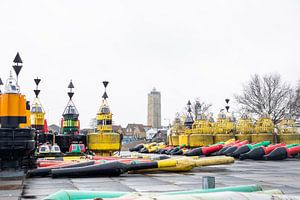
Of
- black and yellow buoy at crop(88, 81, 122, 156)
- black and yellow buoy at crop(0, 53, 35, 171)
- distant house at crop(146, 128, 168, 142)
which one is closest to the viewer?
black and yellow buoy at crop(0, 53, 35, 171)

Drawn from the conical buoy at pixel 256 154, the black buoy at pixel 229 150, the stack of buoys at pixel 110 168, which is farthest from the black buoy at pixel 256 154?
the stack of buoys at pixel 110 168

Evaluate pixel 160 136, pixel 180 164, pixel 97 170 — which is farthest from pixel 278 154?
pixel 160 136

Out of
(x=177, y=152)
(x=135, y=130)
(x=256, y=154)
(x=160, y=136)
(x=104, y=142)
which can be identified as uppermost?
(x=135, y=130)

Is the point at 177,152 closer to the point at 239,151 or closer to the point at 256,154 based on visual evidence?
the point at 239,151

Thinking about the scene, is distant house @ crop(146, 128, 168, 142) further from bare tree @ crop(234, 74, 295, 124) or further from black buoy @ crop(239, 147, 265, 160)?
black buoy @ crop(239, 147, 265, 160)

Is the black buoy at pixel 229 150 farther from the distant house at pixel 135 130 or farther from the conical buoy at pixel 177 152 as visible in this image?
the distant house at pixel 135 130

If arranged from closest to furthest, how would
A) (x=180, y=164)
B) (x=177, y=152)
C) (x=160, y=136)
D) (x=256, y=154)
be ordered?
(x=180, y=164), (x=256, y=154), (x=177, y=152), (x=160, y=136)

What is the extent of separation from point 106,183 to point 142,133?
492 feet

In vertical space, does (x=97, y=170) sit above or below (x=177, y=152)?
above

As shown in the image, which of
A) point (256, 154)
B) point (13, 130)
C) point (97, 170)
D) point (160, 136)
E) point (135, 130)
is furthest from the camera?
point (135, 130)

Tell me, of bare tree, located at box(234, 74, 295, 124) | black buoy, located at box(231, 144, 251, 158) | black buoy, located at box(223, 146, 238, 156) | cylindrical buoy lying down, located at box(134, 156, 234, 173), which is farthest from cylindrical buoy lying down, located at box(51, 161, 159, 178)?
bare tree, located at box(234, 74, 295, 124)

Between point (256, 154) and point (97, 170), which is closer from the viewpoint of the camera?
point (97, 170)

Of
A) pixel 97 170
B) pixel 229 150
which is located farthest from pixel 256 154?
pixel 97 170

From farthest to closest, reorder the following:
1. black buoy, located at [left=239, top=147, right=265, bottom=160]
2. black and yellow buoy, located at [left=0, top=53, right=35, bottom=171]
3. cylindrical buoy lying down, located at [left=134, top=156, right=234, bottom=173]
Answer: black buoy, located at [left=239, top=147, right=265, bottom=160] < cylindrical buoy lying down, located at [left=134, top=156, right=234, bottom=173] < black and yellow buoy, located at [left=0, top=53, right=35, bottom=171]
